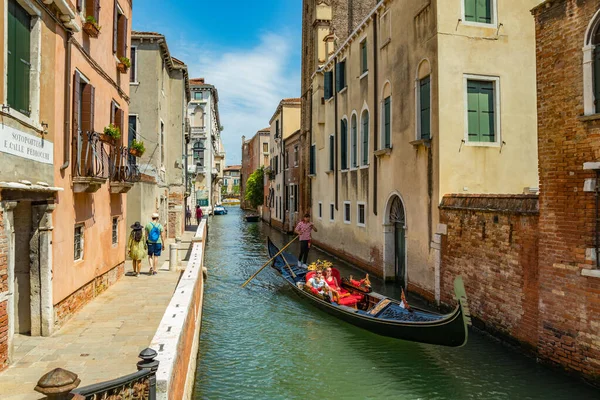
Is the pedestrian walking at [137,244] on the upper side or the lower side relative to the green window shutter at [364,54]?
lower

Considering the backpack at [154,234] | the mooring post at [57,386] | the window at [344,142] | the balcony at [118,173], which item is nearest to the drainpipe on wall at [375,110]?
the window at [344,142]

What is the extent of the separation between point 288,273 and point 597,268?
756 centimetres

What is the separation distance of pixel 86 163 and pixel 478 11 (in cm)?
789

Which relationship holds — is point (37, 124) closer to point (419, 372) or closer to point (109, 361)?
point (109, 361)

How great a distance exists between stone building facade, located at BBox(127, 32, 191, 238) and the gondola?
5.50 metres

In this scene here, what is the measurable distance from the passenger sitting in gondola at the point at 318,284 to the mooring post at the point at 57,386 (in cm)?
720

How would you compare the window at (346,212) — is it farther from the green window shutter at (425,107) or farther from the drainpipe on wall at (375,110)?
the green window shutter at (425,107)

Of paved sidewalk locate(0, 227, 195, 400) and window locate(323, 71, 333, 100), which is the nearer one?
paved sidewalk locate(0, 227, 195, 400)

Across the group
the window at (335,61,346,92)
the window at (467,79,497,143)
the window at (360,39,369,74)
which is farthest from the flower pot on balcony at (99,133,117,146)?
the window at (335,61,346,92)

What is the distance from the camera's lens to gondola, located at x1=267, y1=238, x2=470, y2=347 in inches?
254

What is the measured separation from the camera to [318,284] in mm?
10016

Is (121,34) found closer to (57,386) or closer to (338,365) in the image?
(338,365)

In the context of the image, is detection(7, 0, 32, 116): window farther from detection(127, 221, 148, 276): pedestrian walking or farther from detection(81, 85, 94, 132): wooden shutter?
detection(127, 221, 148, 276): pedestrian walking

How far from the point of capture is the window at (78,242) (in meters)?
7.33
